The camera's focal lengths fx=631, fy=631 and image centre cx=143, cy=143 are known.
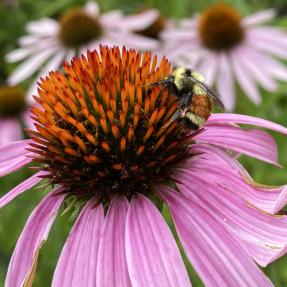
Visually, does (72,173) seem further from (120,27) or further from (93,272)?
(120,27)

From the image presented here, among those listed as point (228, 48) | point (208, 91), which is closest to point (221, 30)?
point (228, 48)

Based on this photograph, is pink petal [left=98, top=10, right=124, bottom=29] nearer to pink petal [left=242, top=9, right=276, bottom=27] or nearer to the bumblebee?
pink petal [left=242, top=9, right=276, bottom=27]

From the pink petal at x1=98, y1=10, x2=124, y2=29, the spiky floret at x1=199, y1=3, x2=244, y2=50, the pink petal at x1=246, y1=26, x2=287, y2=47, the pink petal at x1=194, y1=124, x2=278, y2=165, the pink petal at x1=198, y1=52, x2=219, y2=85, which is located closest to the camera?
the pink petal at x1=194, y1=124, x2=278, y2=165

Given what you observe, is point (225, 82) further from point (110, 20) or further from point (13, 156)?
point (13, 156)

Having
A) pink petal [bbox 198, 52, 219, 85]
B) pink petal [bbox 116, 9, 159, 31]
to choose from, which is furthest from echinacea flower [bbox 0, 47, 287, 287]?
pink petal [bbox 116, 9, 159, 31]

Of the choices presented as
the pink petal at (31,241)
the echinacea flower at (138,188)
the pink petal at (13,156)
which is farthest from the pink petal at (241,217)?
the pink petal at (13,156)
